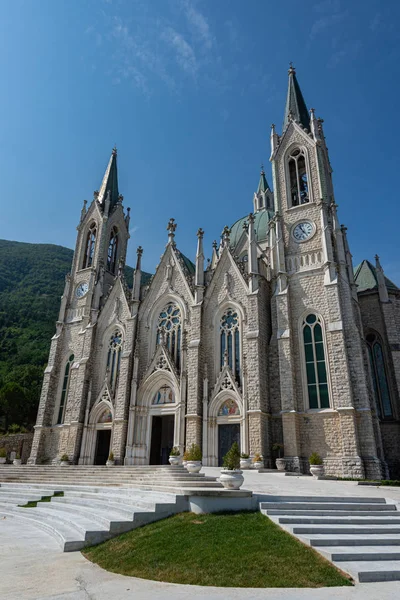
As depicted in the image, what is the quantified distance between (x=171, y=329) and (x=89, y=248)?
14.2 m

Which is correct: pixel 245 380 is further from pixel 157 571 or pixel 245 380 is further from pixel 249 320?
pixel 157 571

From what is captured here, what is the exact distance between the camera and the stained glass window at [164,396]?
1071 inches

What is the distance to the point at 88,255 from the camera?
37.6 meters

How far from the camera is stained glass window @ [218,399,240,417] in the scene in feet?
79.4

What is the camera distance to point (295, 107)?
3250 centimetres

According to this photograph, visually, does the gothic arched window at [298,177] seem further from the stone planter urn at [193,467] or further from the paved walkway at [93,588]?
the paved walkway at [93,588]

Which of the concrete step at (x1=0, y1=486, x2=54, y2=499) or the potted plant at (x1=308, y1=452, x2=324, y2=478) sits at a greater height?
the potted plant at (x1=308, y1=452, x2=324, y2=478)

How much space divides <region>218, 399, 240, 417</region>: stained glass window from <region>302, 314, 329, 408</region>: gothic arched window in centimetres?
443

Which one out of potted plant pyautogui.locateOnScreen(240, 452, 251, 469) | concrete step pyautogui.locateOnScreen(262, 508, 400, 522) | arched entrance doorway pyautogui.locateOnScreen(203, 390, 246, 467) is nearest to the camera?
concrete step pyautogui.locateOnScreen(262, 508, 400, 522)

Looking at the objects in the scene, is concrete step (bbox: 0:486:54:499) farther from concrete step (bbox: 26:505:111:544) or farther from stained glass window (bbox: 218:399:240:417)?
stained glass window (bbox: 218:399:240:417)

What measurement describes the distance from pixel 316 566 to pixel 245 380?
1774cm

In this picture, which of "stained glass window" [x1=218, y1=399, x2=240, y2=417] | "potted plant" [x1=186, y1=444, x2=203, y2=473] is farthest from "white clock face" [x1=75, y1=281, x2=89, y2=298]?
"potted plant" [x1=186, y1=444, x2=203, y2=473]

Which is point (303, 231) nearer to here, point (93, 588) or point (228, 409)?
point (228, 409)

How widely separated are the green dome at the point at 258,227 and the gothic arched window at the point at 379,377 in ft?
52.1
